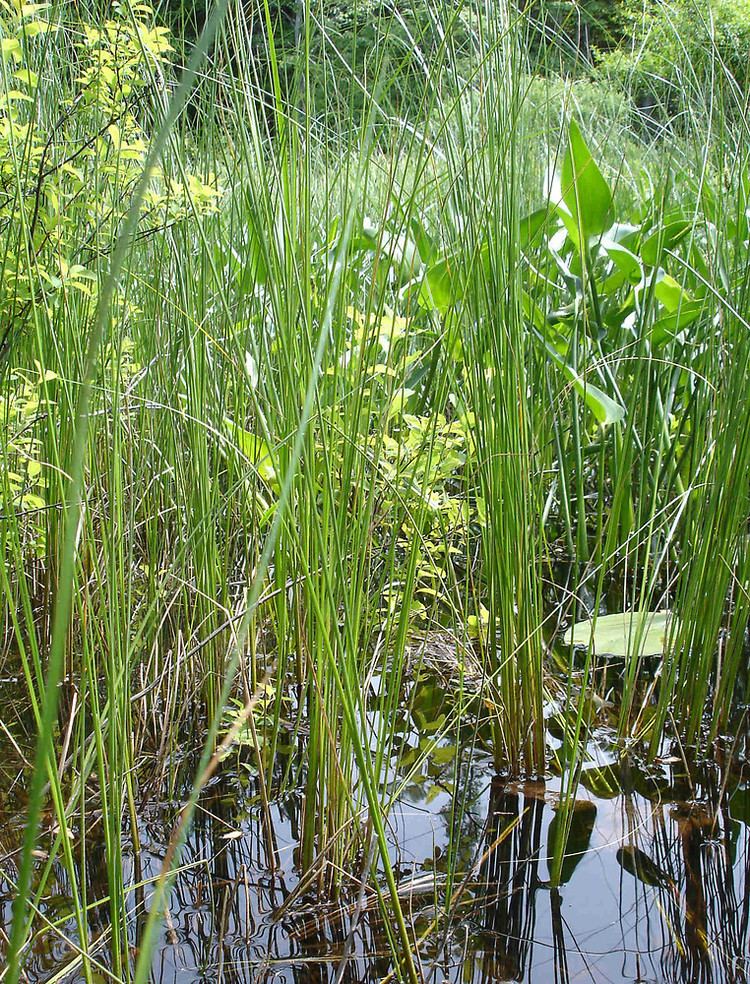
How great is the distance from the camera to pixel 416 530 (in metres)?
0.91

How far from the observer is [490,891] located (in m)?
0.98

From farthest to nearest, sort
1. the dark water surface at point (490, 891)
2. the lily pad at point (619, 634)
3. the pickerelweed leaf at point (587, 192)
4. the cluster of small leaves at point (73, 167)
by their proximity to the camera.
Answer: the pickerelweed leaf at point (587, 192) → the lily pad at point (619, 634) → the cluster of small leaves at point (73, 167) → the dark water surface at point (490, 891)

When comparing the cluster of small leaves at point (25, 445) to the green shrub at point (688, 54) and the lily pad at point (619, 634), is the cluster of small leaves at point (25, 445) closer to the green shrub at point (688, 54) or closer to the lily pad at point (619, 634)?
the lily pad at point (619, 634)

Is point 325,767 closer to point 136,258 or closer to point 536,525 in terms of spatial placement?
point 536,525

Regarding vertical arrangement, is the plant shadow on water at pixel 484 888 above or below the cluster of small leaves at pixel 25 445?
below

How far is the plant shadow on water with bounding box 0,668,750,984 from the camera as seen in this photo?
87 cm

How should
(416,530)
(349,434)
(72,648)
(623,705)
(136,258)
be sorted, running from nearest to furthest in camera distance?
(416,530)
(349,434)
(623,705)
(72,648)
(136,258)

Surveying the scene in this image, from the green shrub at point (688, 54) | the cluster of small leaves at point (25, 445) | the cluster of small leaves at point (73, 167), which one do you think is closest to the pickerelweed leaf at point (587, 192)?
the green shrub at point (688, 54)

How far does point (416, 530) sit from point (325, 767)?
0.94 ft

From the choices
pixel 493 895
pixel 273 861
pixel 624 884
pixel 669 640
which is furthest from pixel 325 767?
pixel 669 640

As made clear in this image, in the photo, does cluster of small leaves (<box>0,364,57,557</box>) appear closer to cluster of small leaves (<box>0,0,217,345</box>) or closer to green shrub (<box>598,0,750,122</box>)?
cluster of small leaves (<box>0,0,217,345</box>)

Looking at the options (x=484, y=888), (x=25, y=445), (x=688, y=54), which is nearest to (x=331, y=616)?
(x=484, y=888)

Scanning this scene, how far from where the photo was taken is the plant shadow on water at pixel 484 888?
2.84 ft

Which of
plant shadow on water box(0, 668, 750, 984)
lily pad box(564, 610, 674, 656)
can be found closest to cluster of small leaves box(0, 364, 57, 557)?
plant shadow on water box(0, 668, 750, 984)
